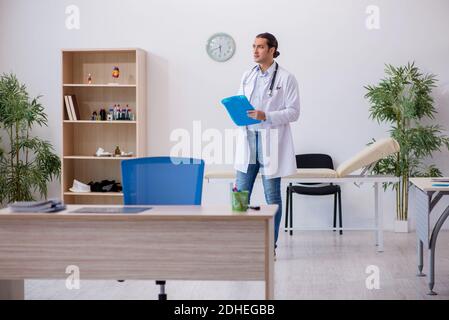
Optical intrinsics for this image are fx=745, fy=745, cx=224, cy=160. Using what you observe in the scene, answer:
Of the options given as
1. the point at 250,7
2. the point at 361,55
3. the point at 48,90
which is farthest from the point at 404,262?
the point at 48,90

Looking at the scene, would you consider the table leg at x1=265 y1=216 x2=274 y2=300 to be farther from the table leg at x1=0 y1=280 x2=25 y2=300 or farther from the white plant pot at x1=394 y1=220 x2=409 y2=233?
the white plant pot at x1=394 y1=220 x2=409 y2=233

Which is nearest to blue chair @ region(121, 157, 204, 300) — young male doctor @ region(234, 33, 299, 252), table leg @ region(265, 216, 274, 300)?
table leg @ region(265, 216, 274, 300)

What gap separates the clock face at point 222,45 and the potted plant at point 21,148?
2.03m

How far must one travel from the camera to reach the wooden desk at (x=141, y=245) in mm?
3199

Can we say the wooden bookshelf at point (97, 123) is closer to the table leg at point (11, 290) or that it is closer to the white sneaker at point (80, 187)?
the white sneaker at point (80, 187)

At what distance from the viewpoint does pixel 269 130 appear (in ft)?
18.4

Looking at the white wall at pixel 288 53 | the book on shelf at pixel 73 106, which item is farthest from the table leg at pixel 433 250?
the book on shelf at pixel 73 106

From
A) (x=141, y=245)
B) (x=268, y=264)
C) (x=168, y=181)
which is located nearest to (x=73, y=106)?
(x=168, y=181)

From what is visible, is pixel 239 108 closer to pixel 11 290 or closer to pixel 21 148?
pixel 11 290

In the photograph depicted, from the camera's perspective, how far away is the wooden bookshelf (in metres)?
8.27

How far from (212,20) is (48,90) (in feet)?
6.75

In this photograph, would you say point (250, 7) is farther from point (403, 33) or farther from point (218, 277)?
point (218, 277)

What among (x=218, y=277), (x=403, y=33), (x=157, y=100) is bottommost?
(x=218, y=277)

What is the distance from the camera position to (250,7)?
27.0ft
